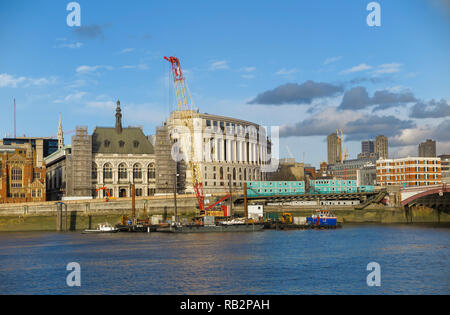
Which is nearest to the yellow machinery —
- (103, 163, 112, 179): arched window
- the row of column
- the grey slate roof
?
the row of column

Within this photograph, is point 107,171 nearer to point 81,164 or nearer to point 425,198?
point 81,164

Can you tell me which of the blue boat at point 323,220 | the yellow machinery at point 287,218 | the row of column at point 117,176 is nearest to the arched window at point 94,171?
the row of column at point 117,176

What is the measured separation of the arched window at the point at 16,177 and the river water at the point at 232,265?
6826cm

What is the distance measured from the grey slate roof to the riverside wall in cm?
3459

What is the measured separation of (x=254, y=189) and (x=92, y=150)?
169 feet

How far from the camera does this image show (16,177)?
174125mm

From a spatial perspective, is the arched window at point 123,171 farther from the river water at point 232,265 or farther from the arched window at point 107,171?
the river water at point 232,265

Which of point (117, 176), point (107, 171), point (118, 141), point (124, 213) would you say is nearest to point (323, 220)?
point (124, 213)

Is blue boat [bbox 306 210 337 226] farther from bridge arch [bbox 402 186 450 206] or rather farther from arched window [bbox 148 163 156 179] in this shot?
arched window [bbox 148 163 156 179]

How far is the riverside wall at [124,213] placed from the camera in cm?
14450

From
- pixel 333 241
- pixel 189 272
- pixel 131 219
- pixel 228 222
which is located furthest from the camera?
pixel 131 219
